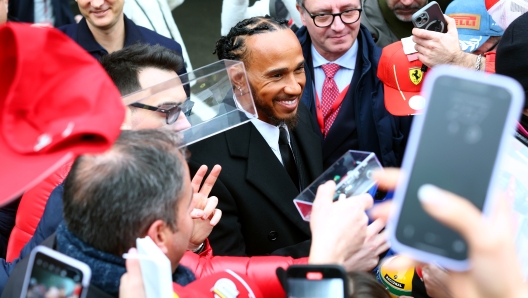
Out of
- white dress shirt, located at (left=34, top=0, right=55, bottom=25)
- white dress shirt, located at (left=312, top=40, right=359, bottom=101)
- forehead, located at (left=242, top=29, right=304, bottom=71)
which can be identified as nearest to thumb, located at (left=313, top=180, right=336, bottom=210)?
forehead, located at (left=242, top=29, right=304, bottom=71)

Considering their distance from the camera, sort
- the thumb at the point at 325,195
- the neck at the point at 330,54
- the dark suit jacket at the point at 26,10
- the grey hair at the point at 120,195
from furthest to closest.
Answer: the dark suit jacket at the point at 26,10
the neck at the point at 330,54
the thumb at the point at 325,195
the grey hair at the point at 120,195

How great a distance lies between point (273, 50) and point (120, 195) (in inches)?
56.9

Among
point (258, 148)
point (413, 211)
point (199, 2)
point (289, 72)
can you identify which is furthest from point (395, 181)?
point (199, 2)

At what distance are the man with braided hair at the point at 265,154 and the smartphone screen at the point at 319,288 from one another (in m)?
0.99

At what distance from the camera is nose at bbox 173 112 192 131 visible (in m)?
2.12

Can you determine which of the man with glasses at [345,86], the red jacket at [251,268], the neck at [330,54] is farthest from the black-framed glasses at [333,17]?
the red jacket at [251,268]

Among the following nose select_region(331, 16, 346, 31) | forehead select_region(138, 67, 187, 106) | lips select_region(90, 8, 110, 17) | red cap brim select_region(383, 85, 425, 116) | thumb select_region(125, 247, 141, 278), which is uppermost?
lips select_region(90, 8, 110, 17)

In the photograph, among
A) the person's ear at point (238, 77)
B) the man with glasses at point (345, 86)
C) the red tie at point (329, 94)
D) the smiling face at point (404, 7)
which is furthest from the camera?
the smiling face at point (404, 7)

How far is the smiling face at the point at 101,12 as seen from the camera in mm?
3137

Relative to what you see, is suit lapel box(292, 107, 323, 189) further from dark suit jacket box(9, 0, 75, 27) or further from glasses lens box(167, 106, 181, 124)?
dark suit jacket box(9, 0, 75, 27)

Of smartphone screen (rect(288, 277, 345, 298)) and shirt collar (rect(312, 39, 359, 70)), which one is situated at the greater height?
smartphone screen (rect(288, 277, 345, 298))

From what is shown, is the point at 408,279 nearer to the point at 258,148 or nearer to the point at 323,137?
the point at 258,148

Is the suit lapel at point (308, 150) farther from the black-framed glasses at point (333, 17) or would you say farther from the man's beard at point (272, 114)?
the black-framed glasses at point (333, 17)

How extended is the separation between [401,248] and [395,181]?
197 millimetres
